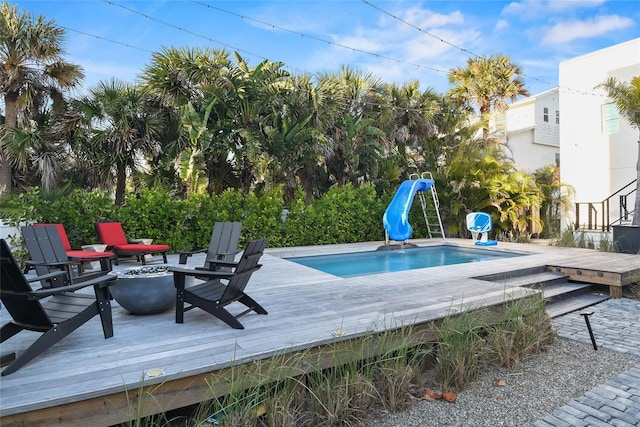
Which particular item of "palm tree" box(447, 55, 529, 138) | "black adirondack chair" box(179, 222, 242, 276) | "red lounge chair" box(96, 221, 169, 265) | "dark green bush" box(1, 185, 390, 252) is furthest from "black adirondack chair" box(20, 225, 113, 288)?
"palm tree" box(447, 55, 529, 138)

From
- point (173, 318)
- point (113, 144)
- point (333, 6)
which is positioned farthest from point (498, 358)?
point (113, 144)

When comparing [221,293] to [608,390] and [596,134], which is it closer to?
[608,390]

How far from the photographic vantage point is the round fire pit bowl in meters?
4.12

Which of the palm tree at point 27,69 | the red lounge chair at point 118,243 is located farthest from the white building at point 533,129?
the palm tree at point 27,69

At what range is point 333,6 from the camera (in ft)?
33.0

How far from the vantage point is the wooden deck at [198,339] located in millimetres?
2490

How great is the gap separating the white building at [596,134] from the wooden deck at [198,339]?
9937mm

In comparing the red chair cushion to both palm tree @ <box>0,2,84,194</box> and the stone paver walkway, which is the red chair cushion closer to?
palm tree @ <box>0,2,84,194</box>

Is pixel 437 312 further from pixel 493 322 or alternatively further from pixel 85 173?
pixel 85 173

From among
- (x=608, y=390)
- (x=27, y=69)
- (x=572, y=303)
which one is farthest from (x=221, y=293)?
(x=27, y=69)

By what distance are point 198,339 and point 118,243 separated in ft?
18.0

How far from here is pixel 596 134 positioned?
15.1 metres

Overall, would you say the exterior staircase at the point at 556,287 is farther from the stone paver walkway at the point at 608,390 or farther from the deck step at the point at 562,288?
the stone paver walkway at the point at 608,390

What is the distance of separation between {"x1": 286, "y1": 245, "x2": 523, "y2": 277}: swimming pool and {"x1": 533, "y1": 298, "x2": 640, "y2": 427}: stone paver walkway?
418 cm
